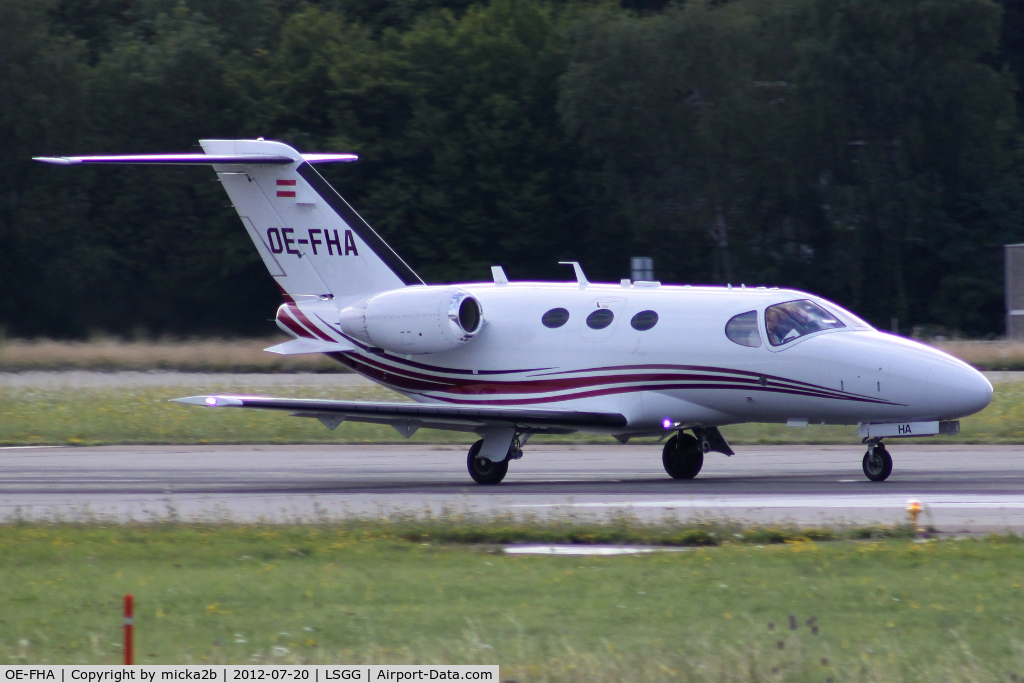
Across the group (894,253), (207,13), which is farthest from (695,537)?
(207,13)

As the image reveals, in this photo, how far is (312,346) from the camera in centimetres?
1856

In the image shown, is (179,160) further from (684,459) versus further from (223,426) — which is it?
(223,426)

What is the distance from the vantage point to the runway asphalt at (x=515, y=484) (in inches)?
534

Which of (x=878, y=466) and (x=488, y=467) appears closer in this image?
(x=878, y=466)

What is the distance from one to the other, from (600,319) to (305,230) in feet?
15.6

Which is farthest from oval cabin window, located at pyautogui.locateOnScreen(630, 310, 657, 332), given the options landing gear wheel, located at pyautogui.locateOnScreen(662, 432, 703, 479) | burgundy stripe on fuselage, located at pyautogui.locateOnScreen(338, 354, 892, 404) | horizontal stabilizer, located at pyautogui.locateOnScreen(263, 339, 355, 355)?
horizontal stabilizer, located at pyautogui.locateOnScreen(263, 339, 355, 355)

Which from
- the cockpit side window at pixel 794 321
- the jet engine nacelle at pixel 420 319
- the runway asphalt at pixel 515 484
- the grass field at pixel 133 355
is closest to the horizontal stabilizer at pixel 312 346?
the jet engine nacelle at pixel 420 319

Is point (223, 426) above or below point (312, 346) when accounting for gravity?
below

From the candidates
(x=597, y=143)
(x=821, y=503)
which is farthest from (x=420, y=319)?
(x=597, y=143)

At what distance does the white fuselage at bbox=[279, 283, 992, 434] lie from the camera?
51.7 feet

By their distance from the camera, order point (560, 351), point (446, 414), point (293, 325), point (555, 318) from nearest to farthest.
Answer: point (446, 414) < point (560, 351) < point (555, 318) < point (293, 325)

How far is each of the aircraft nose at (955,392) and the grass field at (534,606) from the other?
4.92m

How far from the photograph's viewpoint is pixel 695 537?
11.4 metres

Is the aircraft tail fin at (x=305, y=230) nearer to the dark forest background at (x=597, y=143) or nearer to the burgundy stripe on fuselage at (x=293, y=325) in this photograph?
the burgundy stripe on fuselage at (x=293, y=325)
